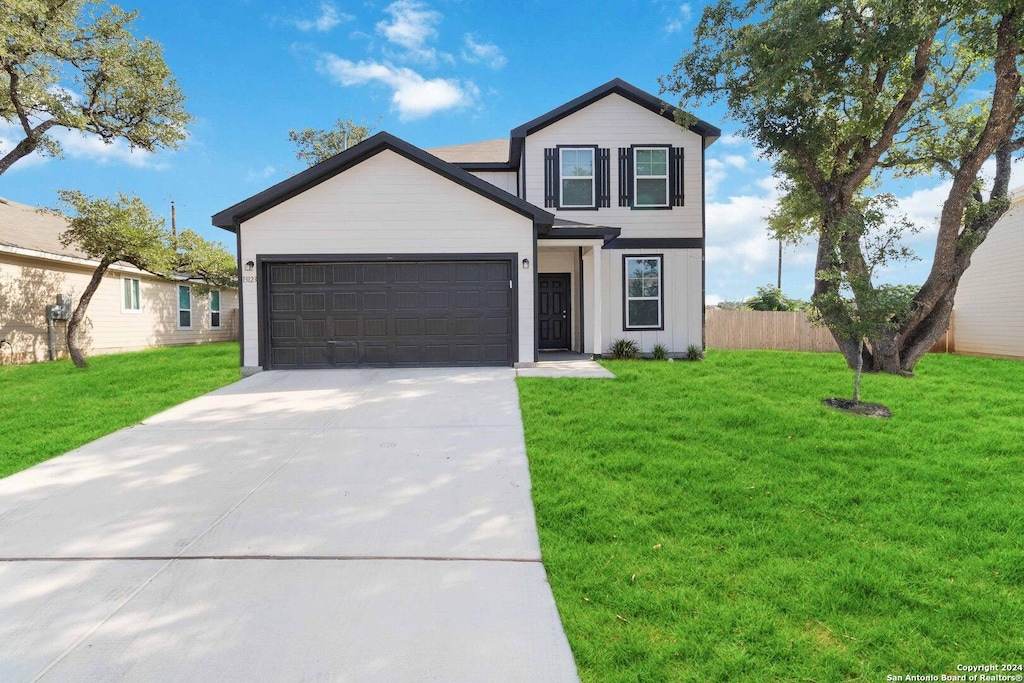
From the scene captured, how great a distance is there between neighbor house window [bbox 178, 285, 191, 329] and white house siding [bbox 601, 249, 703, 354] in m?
16.5

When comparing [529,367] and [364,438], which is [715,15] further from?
[364,438]

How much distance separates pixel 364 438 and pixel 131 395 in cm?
552

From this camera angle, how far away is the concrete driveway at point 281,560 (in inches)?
99.0

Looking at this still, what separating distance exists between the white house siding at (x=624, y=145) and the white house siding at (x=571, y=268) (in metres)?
1.14

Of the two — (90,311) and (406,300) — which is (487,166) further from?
(90,311)

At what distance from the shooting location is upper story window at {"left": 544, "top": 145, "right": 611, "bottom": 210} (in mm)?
12781

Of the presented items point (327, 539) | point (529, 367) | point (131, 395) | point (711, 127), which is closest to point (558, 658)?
point (327, 539)

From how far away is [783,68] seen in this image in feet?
32.7

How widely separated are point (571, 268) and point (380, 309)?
5.43 meters

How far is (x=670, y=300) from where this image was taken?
13047 mm

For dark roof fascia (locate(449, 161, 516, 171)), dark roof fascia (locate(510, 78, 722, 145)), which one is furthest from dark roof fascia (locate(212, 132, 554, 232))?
dark roof fascia (locate(449, 161, 516, 171))

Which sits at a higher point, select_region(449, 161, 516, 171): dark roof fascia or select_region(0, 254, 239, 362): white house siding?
select_region(449, 161, 516, 171): dark roof fascia

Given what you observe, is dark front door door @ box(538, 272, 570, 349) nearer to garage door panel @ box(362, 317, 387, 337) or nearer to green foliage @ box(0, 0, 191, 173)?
garage door panel @ box(362, 317, 387, 337)

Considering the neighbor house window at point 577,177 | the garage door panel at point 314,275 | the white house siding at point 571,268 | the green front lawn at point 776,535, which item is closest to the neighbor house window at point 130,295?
the garage door panel at point 314,275
